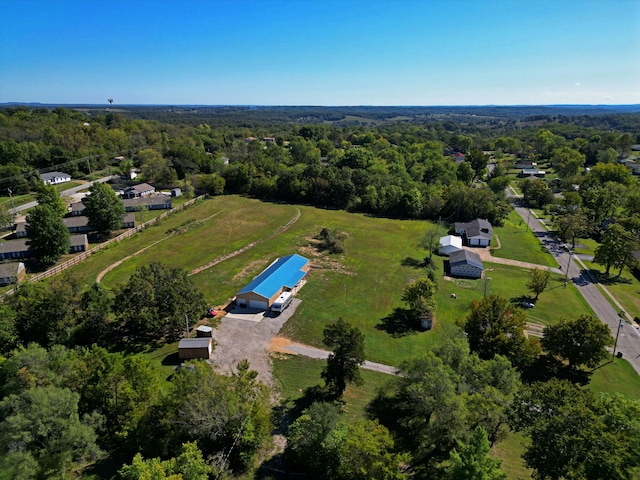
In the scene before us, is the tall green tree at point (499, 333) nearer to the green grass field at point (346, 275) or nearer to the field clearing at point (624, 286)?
the green grass field at point (346, 275)

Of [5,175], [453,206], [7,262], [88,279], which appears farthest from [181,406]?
[5,175]

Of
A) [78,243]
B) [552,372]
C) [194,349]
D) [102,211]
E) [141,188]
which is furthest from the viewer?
[141,188]

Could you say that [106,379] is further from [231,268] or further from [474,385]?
[231,268]

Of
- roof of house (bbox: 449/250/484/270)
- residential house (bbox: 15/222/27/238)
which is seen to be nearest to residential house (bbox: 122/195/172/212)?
residential house (bbox: 15/222/27/238)

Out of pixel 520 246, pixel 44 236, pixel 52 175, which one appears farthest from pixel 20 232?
pixel 520 246

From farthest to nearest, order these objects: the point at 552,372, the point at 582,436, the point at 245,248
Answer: the point at 245,248 → the point at 552,372 → the point at 582,436

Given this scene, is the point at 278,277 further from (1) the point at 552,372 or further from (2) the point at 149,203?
(2) the point at 149,203

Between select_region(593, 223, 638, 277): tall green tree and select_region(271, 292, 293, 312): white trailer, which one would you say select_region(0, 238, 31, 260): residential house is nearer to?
select_region(271, 292, 293, 312): white trailer
